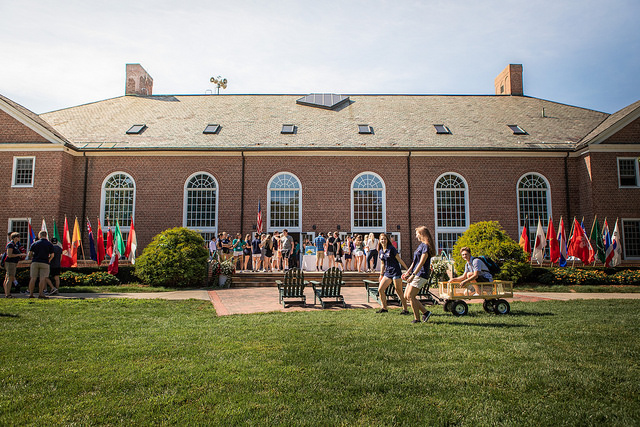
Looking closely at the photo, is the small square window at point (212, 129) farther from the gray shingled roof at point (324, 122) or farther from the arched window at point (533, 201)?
the arched window at point (533, 201)

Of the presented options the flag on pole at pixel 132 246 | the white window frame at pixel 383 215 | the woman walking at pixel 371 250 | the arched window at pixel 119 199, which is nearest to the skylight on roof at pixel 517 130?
the white window frame at pixel 383 215

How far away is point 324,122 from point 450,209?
27.3 ft

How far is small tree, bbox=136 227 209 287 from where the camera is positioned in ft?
49.3

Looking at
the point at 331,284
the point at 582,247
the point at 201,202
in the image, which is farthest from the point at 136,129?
the point at 582,247

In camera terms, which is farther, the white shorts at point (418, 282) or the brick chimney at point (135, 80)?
the brick chimney at point (135, 80)

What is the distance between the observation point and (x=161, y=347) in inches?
230

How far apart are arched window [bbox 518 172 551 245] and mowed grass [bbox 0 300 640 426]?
1391 cm

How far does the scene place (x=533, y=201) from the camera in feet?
68.8

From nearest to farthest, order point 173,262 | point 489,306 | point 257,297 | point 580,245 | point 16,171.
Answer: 1. point 489,306
2. point 257,297
3. point 173,262
4. point 580,245
5. point 16,171

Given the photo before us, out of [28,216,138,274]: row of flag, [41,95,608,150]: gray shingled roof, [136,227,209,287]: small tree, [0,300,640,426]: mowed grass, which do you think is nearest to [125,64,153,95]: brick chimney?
[41,95,608,150]: gray shingled roof

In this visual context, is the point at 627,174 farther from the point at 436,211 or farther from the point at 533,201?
the point at 436,211

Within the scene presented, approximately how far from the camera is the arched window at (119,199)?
68.0 ft

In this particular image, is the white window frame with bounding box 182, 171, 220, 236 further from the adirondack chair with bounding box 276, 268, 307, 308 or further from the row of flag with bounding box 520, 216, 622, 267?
the row of flag with bounding box 520, 216, 622, 267

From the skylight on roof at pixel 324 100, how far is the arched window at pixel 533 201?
1116 cm
